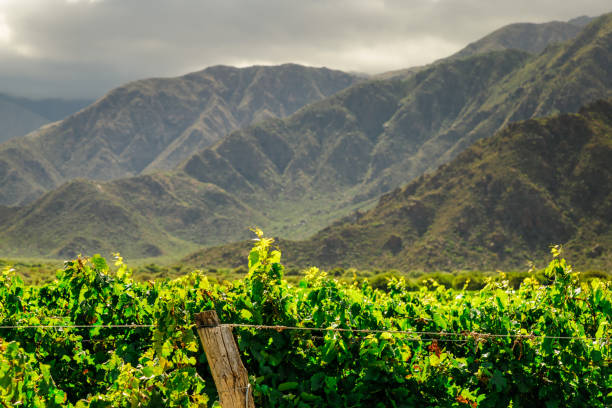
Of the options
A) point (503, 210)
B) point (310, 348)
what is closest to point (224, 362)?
point (310, 348)

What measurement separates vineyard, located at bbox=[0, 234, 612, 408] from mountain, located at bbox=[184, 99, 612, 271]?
90007mm

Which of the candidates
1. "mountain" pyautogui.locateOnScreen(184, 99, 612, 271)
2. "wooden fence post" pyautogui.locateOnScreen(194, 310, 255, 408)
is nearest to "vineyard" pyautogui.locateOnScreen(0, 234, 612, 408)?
"wooden fence post" pyautogui.locateOnScreen(194, 310, 255, 408)

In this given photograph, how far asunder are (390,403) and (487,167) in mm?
114191

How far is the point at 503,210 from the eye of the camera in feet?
349

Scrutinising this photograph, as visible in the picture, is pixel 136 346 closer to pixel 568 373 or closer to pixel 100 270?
pixel 100 270

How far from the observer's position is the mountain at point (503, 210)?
320 feet

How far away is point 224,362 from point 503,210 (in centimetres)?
11062

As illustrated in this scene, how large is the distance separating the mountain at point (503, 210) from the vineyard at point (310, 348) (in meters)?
90.0

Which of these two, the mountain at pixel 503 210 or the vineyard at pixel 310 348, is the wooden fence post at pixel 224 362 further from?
the mountain at pixel 503 210

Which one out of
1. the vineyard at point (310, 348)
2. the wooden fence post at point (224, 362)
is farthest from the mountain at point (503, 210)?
the wooden fence post at point (224, 362)

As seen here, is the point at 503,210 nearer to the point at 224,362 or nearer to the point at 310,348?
the point at 310,348

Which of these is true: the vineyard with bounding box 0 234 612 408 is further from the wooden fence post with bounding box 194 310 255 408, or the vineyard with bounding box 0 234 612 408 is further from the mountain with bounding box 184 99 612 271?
the mountain with bounding box 184 99 612 271

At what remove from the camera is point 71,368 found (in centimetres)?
756

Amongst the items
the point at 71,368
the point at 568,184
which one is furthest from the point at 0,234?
the point at 71,368
